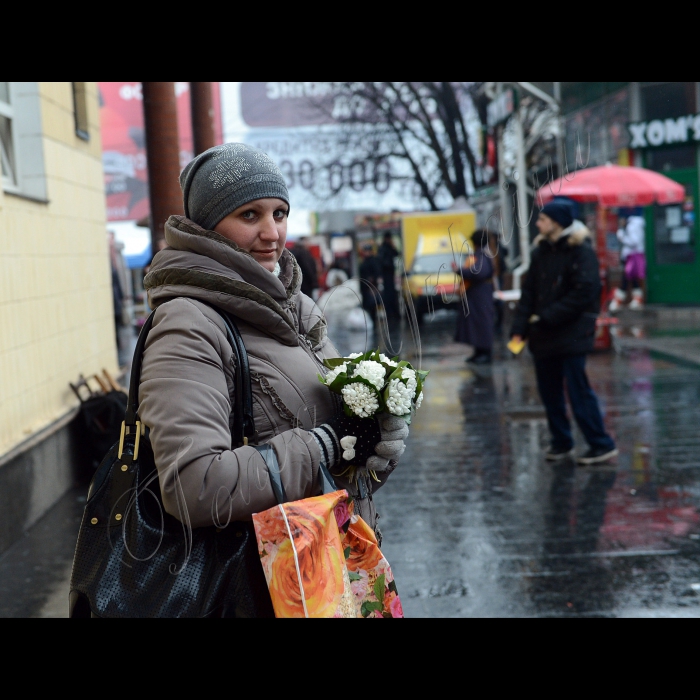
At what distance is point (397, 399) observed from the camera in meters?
2.13

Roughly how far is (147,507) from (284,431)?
0.34 m

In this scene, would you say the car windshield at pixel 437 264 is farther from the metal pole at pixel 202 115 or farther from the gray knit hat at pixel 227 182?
the metal pole at pixel 202 115

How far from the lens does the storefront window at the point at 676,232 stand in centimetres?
1945

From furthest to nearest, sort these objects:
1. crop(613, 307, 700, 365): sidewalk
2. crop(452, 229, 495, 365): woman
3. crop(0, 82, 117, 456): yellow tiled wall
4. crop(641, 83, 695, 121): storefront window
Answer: crop(641, 83, 695, 121): storefront window < crop(613, 307, 700, 365): sidewalk < crop(452, 229, 495, 365): woman < crop(0, 82, 117, 456): yellow tiled wall

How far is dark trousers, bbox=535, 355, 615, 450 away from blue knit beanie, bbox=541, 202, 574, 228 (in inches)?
39.3

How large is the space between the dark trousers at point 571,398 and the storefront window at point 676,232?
13143 millimetres

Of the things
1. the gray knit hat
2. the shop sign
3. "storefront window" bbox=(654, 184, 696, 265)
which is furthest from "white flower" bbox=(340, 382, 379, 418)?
"storefront window" bbox=(654, 184, 696, 265)

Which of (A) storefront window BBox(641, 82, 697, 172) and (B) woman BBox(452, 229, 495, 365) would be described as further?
(A) storefront window BBox(641, 82, 697, 172)

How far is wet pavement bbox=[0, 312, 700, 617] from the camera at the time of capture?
187 inches

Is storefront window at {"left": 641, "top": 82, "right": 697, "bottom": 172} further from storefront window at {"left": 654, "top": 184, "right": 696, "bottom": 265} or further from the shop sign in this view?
storefront window at {"left": 654, "top": 184, "right": 696, "bottom": 265}

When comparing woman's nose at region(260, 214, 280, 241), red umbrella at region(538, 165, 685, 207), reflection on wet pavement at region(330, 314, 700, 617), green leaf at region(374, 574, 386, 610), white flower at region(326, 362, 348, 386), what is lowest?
reflection on wet pavement at region(330, 314, 700, 617)

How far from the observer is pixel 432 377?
12.7 meters

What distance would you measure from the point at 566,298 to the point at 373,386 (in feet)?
17.3
